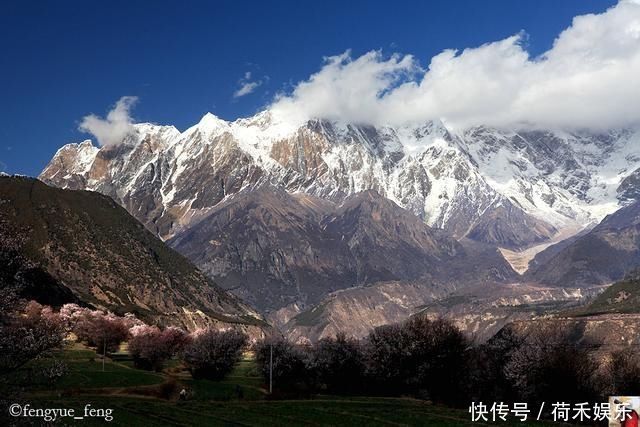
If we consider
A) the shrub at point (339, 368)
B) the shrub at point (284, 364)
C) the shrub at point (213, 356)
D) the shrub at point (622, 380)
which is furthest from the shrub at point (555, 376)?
the shrub at point (213, 356)

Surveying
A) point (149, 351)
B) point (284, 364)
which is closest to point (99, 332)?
point (149, 351)

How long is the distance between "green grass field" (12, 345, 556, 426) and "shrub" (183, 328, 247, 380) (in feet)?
47.7

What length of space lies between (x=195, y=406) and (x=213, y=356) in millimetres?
55267

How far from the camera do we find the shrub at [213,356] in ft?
436

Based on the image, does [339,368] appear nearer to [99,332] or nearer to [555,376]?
[555,376]

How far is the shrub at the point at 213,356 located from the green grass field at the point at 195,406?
47.7 ft

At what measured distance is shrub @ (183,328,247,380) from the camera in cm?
13300

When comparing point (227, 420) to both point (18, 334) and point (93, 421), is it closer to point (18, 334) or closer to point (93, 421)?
point (93, 421)

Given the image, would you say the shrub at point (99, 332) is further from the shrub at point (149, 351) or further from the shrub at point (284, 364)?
the shrub at point (284, 364)

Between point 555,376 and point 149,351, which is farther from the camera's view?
point 149,351

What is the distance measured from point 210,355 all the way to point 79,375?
1388 inches

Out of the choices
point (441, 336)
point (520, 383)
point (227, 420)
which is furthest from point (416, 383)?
point (227, 420)

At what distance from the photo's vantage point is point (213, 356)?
134 meters

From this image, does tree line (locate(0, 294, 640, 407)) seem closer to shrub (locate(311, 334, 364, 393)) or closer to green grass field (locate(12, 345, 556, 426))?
shrub (locate(311, 334, 364, 393))
